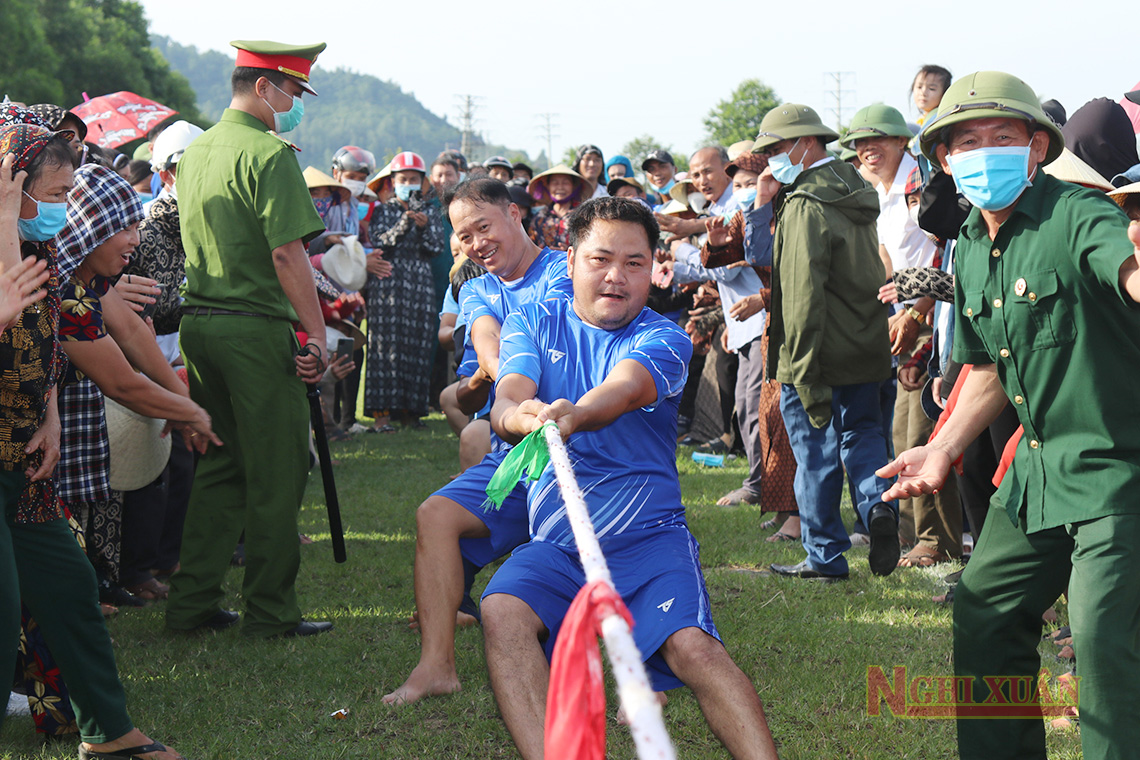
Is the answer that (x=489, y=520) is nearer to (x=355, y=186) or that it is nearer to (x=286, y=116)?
(x=286, y=116)

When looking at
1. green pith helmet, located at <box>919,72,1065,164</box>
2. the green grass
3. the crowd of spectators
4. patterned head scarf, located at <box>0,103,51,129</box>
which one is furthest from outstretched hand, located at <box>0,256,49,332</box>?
green pith helmet, located at <box>919,72,1065,164</box>

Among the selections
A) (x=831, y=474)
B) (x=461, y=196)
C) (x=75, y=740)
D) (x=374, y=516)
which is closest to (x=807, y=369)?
(x=831, y=474)

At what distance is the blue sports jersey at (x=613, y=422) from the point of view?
3.19 meters

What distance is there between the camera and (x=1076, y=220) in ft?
8.87

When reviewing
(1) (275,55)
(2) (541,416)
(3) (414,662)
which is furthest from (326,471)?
(2) (541,416)

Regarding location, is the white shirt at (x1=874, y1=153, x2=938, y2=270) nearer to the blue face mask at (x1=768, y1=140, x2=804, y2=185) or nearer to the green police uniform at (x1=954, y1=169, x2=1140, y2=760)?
the blue face mask at (x1=768, y1=140, x2=804, y2=185)

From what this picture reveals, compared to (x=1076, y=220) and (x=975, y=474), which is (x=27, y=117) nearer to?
(x=1076, y=220)

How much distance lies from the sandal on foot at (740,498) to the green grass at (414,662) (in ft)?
2.80

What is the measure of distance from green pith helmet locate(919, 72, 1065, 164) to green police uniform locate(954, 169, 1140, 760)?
168mm

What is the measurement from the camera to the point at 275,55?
4664mm

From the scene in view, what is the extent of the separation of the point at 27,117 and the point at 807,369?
379 centimetres

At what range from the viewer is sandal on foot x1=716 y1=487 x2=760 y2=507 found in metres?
7.23

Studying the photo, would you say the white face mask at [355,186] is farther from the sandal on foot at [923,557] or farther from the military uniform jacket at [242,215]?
the sandal on foot at [923,557]

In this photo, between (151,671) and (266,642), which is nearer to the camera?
(151,671)
